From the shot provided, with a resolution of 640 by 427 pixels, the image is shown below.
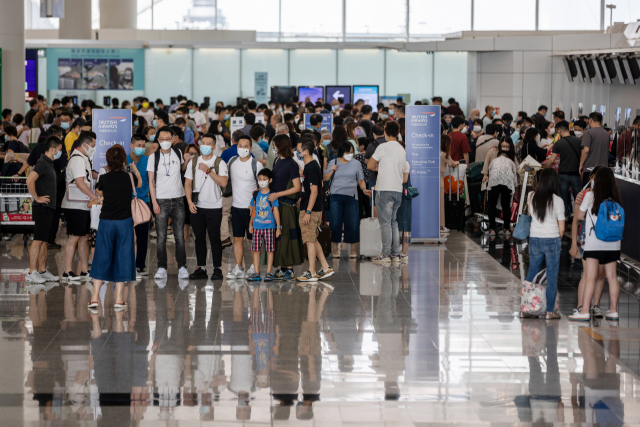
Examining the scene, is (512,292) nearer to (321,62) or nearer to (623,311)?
(623,311)

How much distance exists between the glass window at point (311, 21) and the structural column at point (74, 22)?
7.29 metres

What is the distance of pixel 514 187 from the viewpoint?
1280 centimetres

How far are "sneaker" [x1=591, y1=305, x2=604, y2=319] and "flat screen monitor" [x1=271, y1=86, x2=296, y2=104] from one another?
18.0 m

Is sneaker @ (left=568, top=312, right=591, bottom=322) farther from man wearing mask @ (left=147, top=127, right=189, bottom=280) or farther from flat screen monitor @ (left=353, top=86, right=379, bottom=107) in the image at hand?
flat screen monitor @ (left=353, top=86, right=379, bottom=107)

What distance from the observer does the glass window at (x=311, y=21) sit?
1195 inches

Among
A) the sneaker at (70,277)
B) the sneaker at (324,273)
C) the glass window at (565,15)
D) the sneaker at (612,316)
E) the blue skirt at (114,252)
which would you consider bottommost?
the sneaker at (612,316)

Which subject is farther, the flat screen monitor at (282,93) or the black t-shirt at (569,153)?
the flat screen monitor at (282,93)

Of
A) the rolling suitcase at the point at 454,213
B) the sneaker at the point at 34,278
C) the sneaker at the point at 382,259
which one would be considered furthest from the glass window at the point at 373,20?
the sneaker at the point at 34,278

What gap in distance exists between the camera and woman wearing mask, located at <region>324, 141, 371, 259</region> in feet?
33.7

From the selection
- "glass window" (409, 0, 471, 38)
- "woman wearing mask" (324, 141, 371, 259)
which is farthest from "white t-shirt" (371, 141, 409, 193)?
"glass window" (409, 0, 471, 38)

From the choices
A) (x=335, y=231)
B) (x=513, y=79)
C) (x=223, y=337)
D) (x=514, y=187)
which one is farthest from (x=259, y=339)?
(x=513, y=79)

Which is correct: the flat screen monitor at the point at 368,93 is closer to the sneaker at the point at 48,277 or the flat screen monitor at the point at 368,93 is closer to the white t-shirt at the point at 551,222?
the sneaker at the point at 48,277

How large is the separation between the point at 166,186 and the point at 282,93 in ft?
53.2

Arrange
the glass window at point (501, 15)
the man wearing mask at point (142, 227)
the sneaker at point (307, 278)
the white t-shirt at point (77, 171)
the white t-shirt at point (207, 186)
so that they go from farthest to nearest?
1. the glass window at point (501, 15)
2. the man wearing mask at point (142, 227)
3. the sneaker at point (307, 278)
4. the white t-shirt at point (207, 186)
5. the white t-shirt at point (77, 171)
